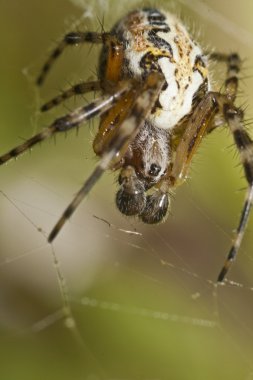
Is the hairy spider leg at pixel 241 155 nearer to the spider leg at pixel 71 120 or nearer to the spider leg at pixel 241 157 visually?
the spider leg at pixel 241 157

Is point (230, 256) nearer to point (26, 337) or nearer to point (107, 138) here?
point (107, 138)

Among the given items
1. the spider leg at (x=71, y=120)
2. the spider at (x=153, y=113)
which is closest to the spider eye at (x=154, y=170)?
the spider at (x=153, y=113)

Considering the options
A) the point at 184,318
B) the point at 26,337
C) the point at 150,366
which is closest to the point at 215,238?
the point at 184,318

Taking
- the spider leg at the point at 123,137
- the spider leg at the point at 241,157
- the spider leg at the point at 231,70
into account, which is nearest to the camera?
the spider leg at the point at 123,137

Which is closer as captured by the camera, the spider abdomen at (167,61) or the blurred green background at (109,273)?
the spider abdomen at (167,61)

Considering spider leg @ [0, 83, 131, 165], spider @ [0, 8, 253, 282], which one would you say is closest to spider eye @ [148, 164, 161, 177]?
spider @ [0, 8, 253, 282]

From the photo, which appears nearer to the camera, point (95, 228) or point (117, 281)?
point (117, 281)
